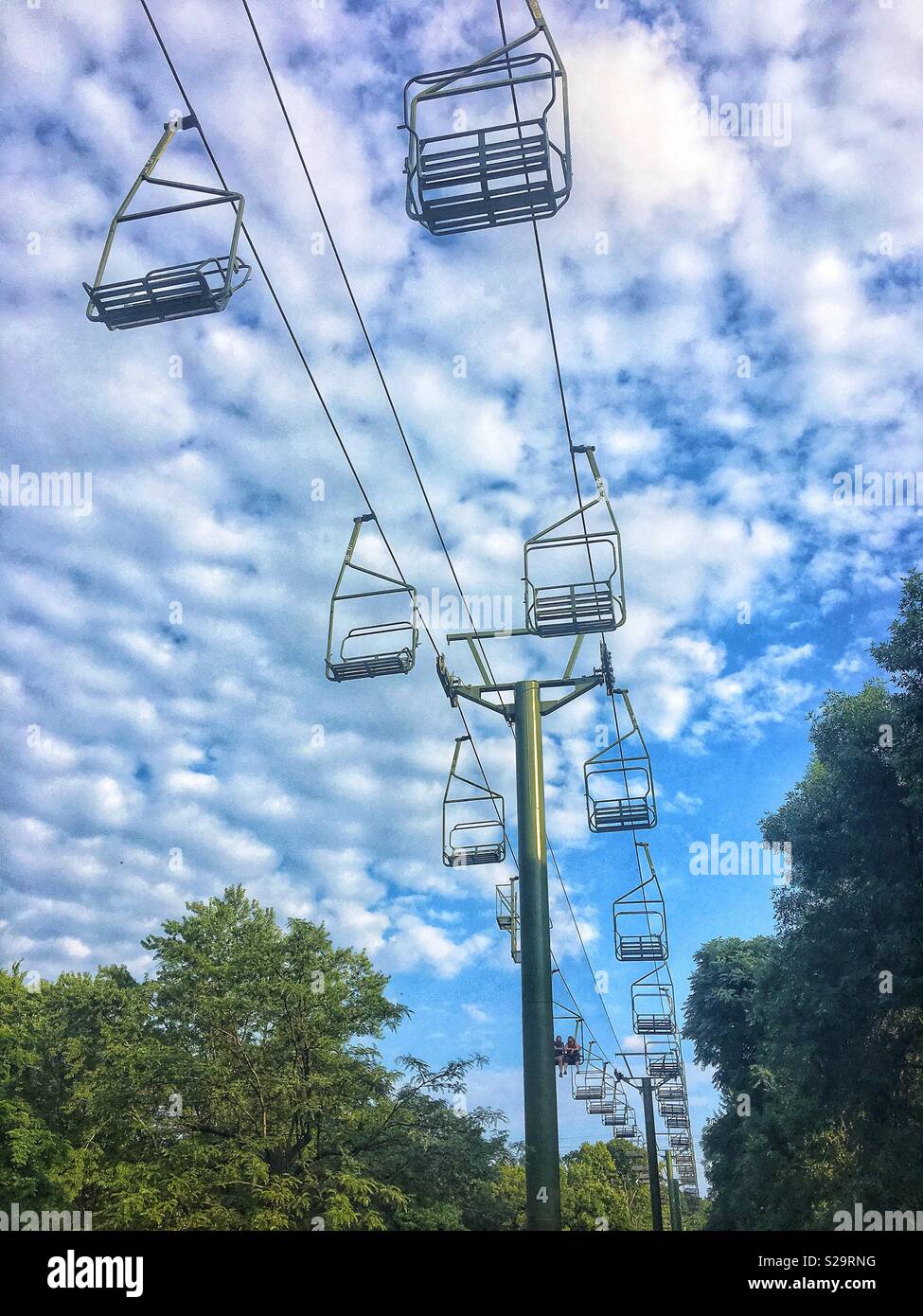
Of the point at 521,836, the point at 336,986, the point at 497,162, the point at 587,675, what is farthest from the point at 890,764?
the point at 497,162

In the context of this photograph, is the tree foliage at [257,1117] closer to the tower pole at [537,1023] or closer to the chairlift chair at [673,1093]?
the tower pole at [537,1023]

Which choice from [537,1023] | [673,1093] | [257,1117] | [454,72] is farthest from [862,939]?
[673,1093]

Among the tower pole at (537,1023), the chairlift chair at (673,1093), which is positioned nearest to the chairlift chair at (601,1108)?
the chairlift chair at (673,1093)

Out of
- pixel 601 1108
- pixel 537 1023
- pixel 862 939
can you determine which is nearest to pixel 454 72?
pixel 537 1023

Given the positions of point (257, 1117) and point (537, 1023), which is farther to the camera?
point (257, 1117)

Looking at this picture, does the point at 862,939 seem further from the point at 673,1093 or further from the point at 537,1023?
the point at 673,1093

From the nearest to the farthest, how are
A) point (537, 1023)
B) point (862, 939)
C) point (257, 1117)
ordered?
point (537, 1023)
point (862, 939)
point (257, 1117)

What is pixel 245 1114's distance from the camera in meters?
21.5

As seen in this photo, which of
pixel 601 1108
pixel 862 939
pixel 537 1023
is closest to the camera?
pixel 537 1023

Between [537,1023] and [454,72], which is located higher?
[454,72]

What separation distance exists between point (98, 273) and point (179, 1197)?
16975 mm

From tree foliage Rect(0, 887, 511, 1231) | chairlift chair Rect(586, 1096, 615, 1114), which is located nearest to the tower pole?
tree foliage Rect(0, 887, 511, 1231)

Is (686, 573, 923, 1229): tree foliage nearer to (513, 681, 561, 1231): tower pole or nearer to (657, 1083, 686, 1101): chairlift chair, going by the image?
(513, 681, 561, 1231): tower pole

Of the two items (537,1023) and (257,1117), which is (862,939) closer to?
(537,1023)
